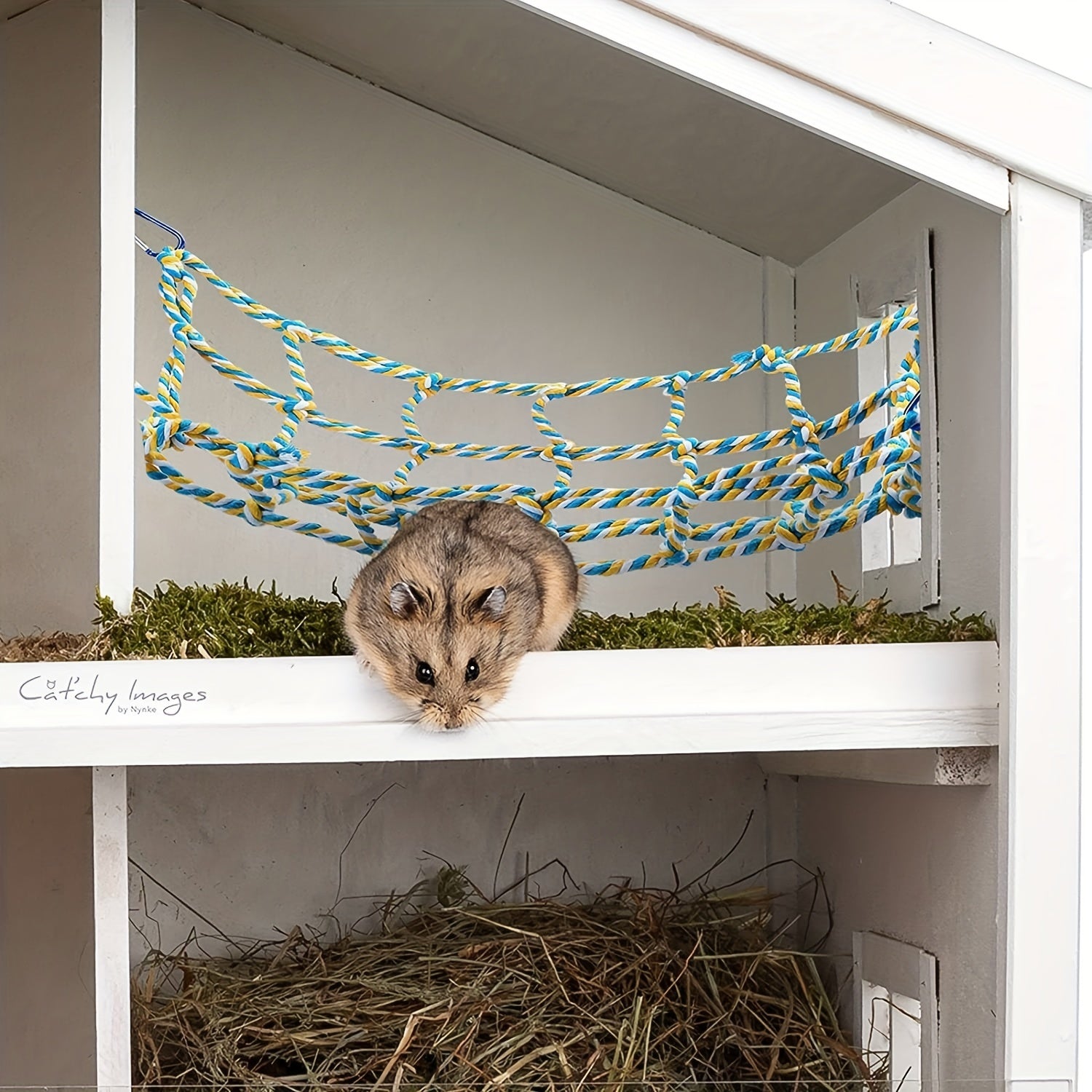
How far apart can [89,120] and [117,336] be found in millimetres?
795

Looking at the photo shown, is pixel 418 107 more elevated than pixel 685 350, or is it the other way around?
pixel 418 107

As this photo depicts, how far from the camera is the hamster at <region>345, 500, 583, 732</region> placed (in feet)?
4.95

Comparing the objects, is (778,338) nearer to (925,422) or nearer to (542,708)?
(925,422)

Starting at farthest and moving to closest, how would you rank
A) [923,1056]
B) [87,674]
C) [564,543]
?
[564,543], [923,1056], [87,674]

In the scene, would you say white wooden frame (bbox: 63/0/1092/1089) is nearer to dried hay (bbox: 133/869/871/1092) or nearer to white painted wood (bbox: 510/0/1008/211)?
white painted wood (bbox: 510/0/1008/211)

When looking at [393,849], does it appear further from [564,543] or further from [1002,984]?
[1002,984]

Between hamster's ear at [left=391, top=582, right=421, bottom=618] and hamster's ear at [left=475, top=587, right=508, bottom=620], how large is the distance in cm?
7

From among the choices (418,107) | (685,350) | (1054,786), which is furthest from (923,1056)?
(418,107)

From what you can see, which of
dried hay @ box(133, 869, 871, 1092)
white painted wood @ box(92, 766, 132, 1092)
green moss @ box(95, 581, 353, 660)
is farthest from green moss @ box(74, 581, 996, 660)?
dried hay @ box(133, 869, 871, 1092)

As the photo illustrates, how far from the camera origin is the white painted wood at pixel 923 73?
1504 millimetres

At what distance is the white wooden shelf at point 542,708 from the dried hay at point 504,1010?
58cm

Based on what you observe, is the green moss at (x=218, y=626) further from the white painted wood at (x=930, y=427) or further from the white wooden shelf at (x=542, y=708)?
the white painted wood at (x=930, y=427)

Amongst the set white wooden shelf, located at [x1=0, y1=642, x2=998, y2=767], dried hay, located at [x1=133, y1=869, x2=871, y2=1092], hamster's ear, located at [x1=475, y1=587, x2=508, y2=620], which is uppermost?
hamster's ear, located at [x1=475, y1=587, x2=508, y2=620]

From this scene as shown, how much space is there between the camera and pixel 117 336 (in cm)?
160
